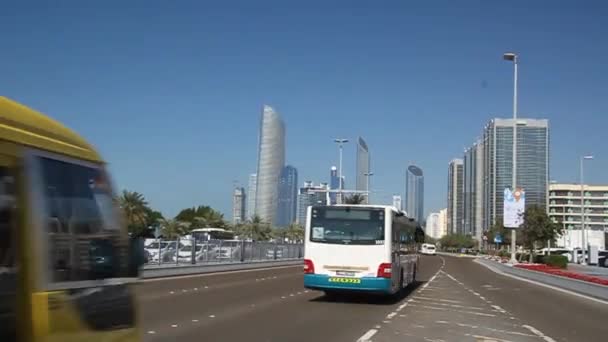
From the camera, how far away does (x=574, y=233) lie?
113188 mm

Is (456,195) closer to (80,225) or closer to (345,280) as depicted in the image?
(345,280)

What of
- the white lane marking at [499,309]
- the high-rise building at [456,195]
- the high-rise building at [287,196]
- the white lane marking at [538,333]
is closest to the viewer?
the white lane marking at [538,333]

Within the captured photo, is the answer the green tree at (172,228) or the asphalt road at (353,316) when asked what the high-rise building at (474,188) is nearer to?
the green tree at (172,228)

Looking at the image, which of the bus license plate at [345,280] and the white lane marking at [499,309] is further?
the bus license plate at [345,280]

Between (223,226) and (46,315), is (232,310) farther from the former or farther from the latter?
(223,226)

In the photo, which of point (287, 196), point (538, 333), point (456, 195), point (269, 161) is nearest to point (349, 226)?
point (538, 333)

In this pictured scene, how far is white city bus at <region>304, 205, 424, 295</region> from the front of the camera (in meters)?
19.1

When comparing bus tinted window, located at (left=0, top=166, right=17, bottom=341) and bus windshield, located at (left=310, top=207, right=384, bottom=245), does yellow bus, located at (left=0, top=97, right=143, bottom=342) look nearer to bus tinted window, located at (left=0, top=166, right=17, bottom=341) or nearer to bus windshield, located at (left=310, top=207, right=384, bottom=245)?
bus tinted window, located at (left=0, top=166, right=17, bottom=341)

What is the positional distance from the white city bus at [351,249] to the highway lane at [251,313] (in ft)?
2.05

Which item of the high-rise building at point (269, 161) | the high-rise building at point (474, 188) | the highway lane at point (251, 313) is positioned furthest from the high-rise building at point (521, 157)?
the highway lane at point (251, 313)

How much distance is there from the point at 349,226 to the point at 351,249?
704 millimetres

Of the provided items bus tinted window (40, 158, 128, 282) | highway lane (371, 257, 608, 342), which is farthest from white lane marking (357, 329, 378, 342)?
bus tinted window (40, 158, 128, 282)

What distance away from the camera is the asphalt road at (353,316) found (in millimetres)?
12711

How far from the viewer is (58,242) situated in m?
4.00
